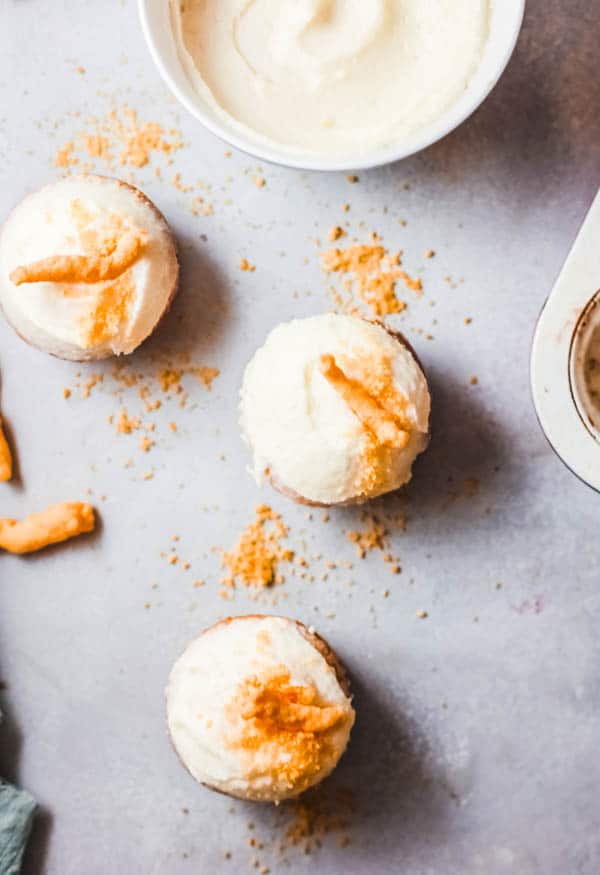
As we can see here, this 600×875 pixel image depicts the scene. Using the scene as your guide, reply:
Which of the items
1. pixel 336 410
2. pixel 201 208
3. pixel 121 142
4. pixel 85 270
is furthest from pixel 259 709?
pixel 121 142

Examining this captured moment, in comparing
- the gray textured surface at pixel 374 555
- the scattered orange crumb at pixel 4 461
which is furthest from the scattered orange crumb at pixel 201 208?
the scattered orange crumb at pixel 4 461

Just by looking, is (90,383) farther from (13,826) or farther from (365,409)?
(13,826)

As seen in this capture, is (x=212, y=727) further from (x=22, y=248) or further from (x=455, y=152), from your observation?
(x=455, y=152)

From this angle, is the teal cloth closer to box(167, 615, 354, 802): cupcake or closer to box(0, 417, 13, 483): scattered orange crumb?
box(167, 615, 354, 802): cupcake

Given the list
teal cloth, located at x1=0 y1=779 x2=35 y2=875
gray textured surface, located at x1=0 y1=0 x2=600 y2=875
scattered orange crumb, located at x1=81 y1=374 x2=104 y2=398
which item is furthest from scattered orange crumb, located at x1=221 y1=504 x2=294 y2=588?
teal cloth, located at x1=0 y1=779 x2=35 y2=875

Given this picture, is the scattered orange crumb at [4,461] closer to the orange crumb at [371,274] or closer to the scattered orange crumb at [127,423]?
the scattered orange crumb at [127,423]
